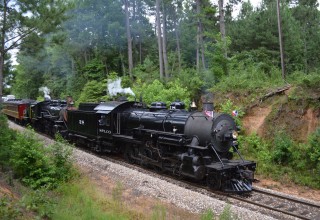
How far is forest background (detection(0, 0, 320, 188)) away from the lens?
1516cm

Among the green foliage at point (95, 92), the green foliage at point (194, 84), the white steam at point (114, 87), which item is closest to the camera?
the green foliage at point (194, 84)

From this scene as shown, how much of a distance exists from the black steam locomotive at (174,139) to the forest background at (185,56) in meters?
3.08

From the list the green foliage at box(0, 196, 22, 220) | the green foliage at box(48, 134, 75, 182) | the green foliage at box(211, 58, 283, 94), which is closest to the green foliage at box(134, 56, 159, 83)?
the green foliage at box(211, 58, 283, 94)

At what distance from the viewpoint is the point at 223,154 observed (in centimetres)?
1182

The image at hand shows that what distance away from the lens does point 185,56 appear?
1912 inches

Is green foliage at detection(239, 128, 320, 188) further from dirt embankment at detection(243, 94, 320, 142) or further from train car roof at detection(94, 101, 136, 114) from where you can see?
train car roof at detection(94, 101, 136, 114)

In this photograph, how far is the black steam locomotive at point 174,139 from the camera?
1101 cm

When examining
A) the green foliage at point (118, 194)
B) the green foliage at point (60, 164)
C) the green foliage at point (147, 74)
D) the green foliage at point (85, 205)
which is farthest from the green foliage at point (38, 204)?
the green foliage at point (147, 74)

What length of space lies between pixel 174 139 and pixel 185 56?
37817 millimetres

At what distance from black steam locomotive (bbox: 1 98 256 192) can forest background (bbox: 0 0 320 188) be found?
10.1ft

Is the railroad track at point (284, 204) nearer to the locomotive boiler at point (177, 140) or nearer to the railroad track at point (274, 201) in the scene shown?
the railroad track at point (274, 201)

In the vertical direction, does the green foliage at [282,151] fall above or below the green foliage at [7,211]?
below

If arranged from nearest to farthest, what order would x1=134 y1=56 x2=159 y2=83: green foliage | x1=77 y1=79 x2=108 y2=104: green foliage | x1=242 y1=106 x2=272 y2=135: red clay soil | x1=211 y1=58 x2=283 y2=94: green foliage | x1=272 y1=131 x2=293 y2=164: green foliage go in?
1. x1=272 y1=131 x2=293 y2=164: green foliage
2. x1=242 y1=106 x2=272 y2=135: red clay soil
3. x1=211 y1=58 x2=283 y2=94: green foliage
4. x1=134 y1=56 x2=159 y2=83: green foliage
5. x1=77 y1=79 x2=108 y2=104: green foliage

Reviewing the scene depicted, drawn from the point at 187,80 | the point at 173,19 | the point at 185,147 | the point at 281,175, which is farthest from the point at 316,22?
the point at 185,147
